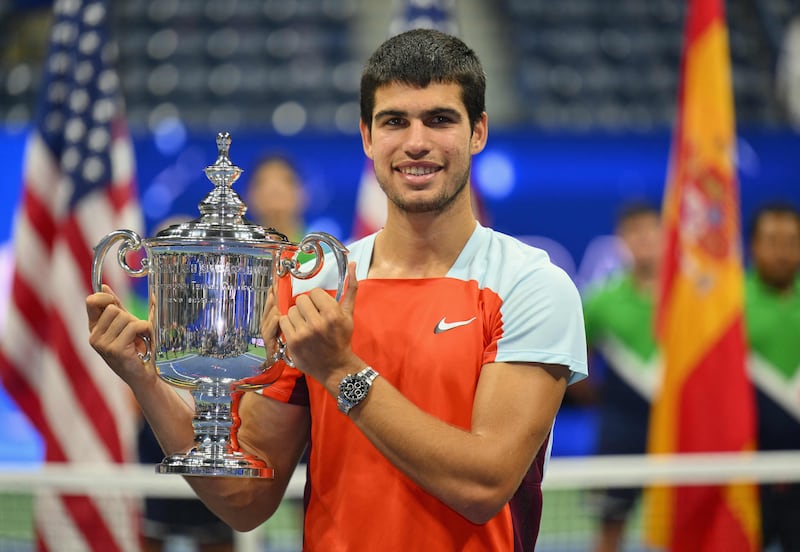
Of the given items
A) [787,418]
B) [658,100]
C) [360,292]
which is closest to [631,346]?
[787,418]

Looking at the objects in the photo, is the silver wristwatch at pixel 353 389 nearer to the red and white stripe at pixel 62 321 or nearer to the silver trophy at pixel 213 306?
the silver trophy at pixel 213 306

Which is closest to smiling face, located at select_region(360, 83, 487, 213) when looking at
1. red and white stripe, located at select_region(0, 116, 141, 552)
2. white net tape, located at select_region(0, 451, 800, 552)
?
white net tape, located at select_region(0, 451, 800, 552)

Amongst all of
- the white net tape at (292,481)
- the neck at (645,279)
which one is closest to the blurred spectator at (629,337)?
the neck at (645,279)

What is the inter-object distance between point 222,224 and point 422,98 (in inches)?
16.6

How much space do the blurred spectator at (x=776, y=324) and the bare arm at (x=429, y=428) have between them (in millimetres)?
3903

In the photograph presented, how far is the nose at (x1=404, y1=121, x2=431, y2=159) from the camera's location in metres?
2.05

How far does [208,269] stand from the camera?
6.80ft

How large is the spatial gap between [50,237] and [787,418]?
11.7 feet

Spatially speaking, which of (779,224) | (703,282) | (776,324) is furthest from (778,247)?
(703,282)

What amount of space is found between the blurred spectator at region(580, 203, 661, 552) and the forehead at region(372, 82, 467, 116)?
13.4 feet

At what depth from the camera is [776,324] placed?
5723 mm

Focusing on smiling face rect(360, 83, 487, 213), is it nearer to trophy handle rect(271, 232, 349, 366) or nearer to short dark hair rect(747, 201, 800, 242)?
trophy handle rect(271, 232, 349, 366)

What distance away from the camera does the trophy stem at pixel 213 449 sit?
6.66ft

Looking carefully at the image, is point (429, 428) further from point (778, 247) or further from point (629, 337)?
point (629, 337)
